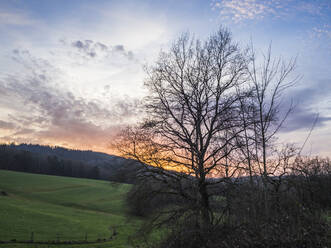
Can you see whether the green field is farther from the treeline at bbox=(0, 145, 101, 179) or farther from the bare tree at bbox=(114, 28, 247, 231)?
the treeline at bbox=(0, 145, 101, 179)

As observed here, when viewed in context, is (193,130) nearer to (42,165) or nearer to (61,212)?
(61,212)

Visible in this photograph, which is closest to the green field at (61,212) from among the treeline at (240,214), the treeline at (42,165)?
the treeline at (240,214)

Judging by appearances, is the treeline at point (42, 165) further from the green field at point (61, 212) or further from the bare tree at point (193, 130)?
the bare tree at point (193, 130)

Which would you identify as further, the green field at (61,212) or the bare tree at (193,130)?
the green field at (61,212)

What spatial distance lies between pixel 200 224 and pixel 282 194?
345 centimetres

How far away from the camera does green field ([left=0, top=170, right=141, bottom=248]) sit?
97.4 ft

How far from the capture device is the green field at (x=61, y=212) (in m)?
29.7

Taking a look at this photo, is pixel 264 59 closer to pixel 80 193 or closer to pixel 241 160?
pixel 241 160

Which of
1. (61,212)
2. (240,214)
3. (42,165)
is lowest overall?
(61,212)

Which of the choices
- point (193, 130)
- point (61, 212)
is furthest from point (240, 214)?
point (61, 212)

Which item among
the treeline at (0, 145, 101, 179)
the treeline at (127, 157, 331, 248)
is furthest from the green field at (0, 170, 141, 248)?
the treeline at (0, 145, 101, 179)

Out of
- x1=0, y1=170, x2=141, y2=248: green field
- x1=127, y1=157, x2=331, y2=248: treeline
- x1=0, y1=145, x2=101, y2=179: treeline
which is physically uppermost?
x1=0, y1=145, x2=101, y2=179: treeline

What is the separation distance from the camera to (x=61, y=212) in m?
47.9

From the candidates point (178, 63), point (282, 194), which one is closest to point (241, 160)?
point (282, 194)
